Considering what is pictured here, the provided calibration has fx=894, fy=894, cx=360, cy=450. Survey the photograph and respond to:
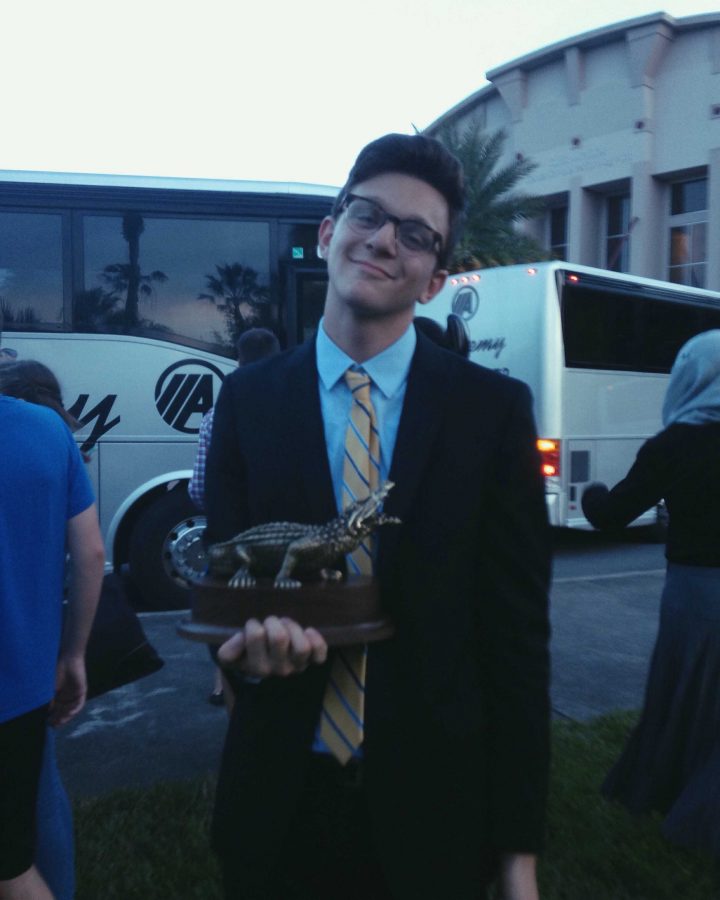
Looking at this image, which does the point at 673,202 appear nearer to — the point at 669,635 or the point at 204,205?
the point at 204,205

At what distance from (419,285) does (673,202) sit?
31644mm

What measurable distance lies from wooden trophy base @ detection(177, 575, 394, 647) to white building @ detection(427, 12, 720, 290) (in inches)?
1170

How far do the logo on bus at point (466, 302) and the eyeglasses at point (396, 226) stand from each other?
1120cm

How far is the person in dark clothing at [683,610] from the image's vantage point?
348 centimetres

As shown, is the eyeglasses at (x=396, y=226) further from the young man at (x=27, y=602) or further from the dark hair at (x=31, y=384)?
the dark hair at (x=31, y=384)

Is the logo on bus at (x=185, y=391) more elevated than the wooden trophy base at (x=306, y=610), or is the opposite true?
the logo on bus at (x=185, y=391)

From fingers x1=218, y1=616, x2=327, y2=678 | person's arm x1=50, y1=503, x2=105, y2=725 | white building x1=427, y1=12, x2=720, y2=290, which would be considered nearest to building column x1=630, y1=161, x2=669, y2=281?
white building x1=427, y1=12, x2=720, y2=290

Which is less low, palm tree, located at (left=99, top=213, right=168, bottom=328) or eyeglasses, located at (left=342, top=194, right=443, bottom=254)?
palm tree, located at (left=99, top=213, right=168, bottom=328)

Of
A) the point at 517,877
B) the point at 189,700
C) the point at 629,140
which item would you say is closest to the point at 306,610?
the point at 517,877

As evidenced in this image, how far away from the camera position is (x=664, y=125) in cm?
2980

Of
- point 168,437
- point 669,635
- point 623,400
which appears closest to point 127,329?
point 168,437

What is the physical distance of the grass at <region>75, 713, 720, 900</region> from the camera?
3350mm

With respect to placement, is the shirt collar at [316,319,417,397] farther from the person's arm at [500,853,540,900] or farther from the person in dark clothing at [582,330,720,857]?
the person in dark clothing at [582,330,720,857]

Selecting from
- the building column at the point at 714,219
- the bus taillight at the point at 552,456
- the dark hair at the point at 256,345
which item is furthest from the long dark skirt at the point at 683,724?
the building column at the point at 714,219
